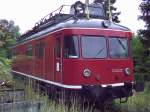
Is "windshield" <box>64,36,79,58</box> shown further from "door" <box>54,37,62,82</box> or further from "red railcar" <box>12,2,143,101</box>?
"door" <box>54,37,62,82</box>

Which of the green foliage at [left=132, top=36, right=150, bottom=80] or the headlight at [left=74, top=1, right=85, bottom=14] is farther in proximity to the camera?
the green foliage at [left=132, top=36, right=150, bottom=80]

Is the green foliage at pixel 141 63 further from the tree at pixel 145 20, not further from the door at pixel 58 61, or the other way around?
the door at pixel 58 61

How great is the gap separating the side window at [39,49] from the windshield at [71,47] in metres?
2.78

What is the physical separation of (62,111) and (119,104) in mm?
3959

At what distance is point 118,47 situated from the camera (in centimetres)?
1220

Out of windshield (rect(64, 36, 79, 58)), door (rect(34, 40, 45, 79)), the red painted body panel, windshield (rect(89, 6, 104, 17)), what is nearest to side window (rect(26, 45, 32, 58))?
door (rect(34, 40, 45, 79))

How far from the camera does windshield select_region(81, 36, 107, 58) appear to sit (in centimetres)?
Answer: 1145

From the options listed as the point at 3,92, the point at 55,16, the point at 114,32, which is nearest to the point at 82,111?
the point at 3,92

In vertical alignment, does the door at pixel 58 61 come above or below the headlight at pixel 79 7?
below

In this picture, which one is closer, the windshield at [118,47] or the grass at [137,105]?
the grass at [137,105]

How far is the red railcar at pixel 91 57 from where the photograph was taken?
11.2 metres

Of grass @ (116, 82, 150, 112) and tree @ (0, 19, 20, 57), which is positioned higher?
tree @ (0, 19, 20, 57)

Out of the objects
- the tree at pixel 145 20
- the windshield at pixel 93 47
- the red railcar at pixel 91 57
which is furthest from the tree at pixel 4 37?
the tree at pixel 145 20

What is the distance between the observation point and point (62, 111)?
9164 mm
